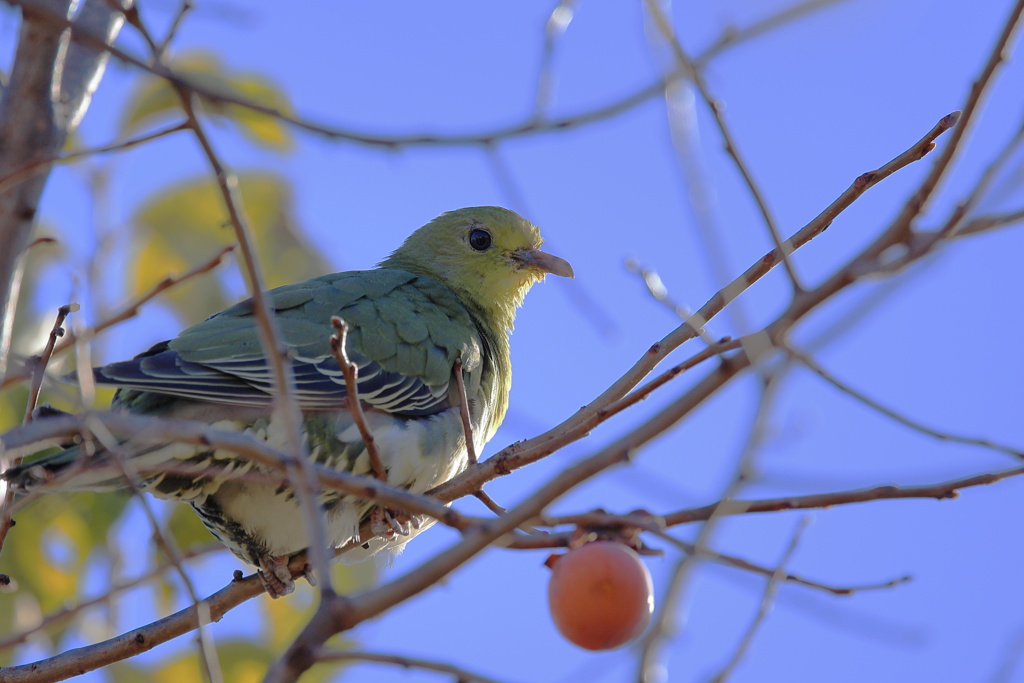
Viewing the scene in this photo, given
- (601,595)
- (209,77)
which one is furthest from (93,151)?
(209,77)

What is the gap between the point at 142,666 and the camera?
551cm

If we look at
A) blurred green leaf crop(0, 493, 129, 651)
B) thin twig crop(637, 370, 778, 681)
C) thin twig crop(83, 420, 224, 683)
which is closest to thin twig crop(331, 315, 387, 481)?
thin twig crop(83, 420, 224, 683)

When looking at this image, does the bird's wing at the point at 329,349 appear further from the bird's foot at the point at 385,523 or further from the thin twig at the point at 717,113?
the thin twig at the point at 717,113

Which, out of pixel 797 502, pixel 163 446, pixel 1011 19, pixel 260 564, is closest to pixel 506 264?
pixel 260 564

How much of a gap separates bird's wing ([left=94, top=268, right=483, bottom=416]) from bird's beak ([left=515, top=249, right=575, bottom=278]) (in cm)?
57

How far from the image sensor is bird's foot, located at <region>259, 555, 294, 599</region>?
12.5 feet

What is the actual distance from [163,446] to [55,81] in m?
1.20

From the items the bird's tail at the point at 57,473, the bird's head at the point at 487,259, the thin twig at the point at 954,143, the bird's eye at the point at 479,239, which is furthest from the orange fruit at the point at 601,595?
the bird's eye at the point at 479,239

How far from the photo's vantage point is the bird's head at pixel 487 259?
5590 mm

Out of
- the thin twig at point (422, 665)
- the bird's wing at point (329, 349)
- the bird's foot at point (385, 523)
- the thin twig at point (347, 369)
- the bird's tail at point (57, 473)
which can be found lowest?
the thin twig at point (422, 665)

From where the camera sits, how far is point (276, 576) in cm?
390

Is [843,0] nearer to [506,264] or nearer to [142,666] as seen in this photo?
[506,264]

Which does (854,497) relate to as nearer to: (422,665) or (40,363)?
(422,665)

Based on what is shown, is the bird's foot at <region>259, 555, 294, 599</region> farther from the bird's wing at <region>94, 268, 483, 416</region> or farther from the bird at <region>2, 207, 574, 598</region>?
the bird's wing at <region>94, 268, 483, 416</region>
